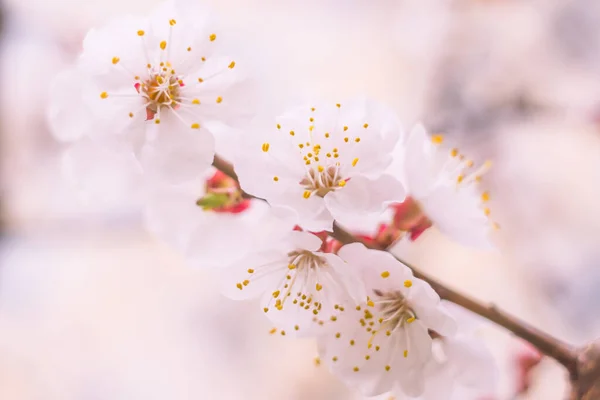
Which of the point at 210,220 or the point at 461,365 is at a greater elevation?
the point at 210,220

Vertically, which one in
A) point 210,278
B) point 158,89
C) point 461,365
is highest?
point 158,89

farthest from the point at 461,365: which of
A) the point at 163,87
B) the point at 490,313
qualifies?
the point at 163,87

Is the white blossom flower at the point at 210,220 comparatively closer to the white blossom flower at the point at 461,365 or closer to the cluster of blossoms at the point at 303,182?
the cluster of blossoms at the point at 303,182

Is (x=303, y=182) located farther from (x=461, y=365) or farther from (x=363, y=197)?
(x=461, y=365)

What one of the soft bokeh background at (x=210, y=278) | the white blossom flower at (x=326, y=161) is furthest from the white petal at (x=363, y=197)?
the soft bokeh background at (x=210, y=278)

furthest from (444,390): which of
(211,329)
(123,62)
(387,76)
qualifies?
(387,76)

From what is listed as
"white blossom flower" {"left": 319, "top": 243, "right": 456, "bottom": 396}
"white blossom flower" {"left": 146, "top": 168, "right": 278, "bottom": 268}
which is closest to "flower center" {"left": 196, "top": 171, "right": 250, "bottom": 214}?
"white blossom flower" {"left": 146, "top": 168, "right": 278, "bottom": 268}

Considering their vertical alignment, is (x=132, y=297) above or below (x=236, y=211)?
below

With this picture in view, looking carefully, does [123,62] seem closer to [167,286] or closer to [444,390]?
[444,390]
